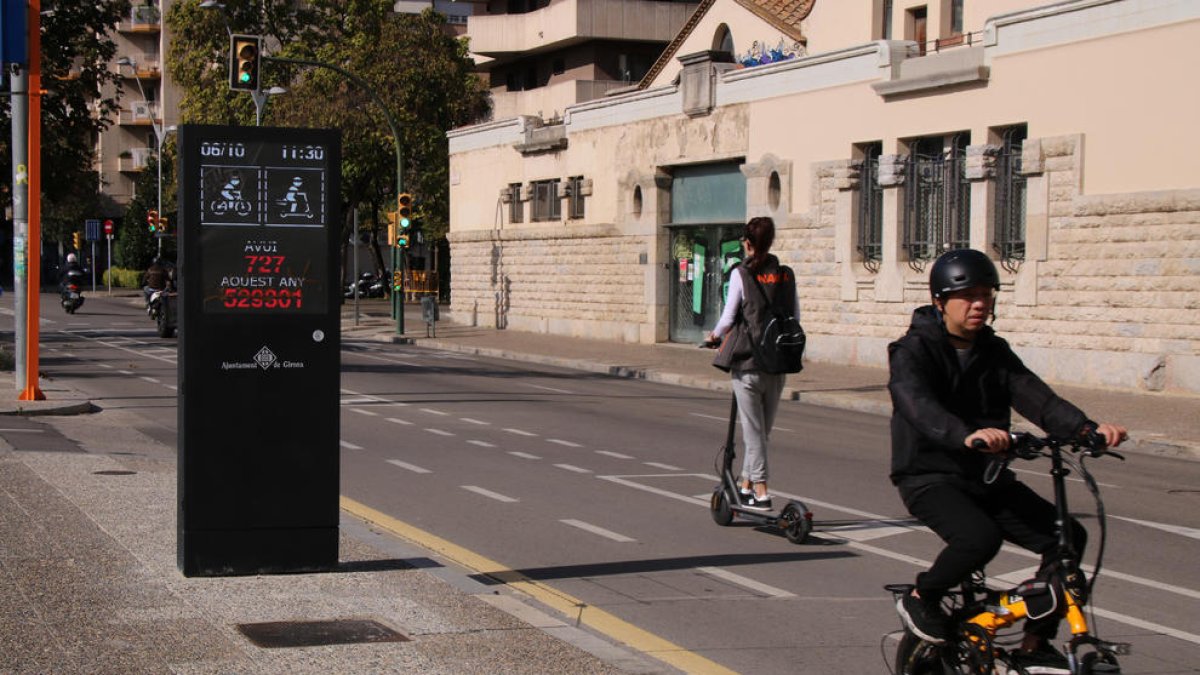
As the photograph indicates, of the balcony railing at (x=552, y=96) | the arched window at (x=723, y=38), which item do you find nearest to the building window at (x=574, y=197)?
the arched window at (x=723, y=38)

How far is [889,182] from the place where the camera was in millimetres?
25797

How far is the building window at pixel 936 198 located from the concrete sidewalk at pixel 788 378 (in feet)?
7.75

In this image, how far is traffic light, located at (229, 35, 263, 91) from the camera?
2597 centimetres

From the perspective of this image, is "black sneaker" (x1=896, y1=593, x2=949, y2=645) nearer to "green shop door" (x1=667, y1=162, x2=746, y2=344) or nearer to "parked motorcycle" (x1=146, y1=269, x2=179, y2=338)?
"green shop door" (x1=667, y1=162, x2=746, y2=344)

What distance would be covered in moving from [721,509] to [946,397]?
4650 millimetres

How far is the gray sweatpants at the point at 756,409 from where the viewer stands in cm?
941

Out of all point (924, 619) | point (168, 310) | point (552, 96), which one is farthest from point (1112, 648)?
point (552, 96)

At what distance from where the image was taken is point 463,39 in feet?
187

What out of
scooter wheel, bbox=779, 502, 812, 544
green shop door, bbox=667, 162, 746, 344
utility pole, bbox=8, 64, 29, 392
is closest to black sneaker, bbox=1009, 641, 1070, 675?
scooter wheel, bbox=779, 502, 812, 544

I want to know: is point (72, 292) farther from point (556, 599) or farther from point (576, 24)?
point (556, 599)

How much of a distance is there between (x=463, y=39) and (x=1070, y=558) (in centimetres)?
5386

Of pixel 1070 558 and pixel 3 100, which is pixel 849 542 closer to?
pixel 1070 558

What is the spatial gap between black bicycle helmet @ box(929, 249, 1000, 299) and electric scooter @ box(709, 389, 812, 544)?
413 centimetres

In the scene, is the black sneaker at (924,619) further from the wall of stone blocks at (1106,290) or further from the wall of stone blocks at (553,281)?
the wall of stone blocks at (553,281)
